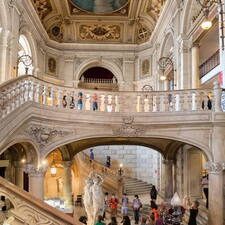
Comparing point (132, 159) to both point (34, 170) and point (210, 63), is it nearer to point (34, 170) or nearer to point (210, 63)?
point (210, 63)

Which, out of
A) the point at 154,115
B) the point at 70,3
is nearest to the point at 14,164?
the point at 154,115

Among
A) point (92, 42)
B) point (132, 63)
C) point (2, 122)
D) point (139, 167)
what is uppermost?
point (92, 42)

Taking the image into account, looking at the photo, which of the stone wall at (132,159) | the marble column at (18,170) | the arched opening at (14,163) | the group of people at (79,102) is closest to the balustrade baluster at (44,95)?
the group of people at (79,102)

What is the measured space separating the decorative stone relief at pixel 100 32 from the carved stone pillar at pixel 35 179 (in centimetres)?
1503

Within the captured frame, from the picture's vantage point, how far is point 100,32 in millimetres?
23391

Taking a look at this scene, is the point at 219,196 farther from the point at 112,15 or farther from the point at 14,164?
the point at 112,15

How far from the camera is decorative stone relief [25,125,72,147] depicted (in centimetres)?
959

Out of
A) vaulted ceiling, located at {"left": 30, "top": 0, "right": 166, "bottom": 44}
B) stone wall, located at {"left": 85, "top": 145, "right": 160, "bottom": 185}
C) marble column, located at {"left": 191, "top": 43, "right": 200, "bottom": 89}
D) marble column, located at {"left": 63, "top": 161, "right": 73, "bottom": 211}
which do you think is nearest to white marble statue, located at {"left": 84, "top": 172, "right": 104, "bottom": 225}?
marble column, located at {"left": 63, "top": 161, "right": 73, "bottom": 211}

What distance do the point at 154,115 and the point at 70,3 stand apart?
43.0ft

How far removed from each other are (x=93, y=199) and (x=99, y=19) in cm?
1549

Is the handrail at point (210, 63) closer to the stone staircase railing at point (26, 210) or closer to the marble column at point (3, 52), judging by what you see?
the marble column at point (3, 52)

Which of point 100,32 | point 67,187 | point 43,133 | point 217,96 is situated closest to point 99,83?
point 100,32

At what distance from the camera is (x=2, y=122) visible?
8000 mm

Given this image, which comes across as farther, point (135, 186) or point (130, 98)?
point (135, 186)
